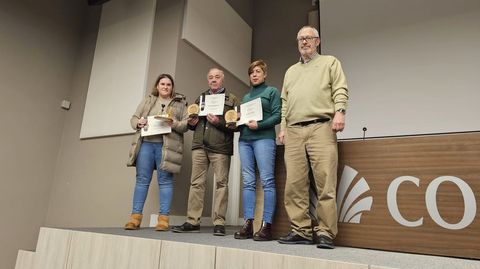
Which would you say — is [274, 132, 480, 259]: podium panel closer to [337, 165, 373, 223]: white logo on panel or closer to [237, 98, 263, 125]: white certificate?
[337, 165, 373, 223]: white logo on panel

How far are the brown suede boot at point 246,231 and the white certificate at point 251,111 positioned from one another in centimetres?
65

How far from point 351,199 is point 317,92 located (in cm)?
64

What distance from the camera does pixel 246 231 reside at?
6.46 ft

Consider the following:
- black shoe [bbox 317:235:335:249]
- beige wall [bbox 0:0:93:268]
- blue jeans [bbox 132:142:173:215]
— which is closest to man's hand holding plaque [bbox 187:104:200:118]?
blue jeans [bbox 132:142:173:215]

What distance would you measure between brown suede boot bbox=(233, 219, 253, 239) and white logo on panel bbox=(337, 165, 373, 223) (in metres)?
0.55

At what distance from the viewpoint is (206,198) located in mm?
3289

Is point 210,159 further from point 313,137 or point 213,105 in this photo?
point 313,137

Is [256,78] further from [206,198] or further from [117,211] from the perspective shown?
[117,211]

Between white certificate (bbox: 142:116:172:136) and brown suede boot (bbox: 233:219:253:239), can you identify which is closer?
brown suede boot (bbox: 233:219:253:239)

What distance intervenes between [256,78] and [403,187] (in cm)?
112

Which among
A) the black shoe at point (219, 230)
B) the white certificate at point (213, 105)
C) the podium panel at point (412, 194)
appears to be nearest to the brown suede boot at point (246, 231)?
the black shoe at point (219, 230)

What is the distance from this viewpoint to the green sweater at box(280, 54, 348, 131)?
1792 mm

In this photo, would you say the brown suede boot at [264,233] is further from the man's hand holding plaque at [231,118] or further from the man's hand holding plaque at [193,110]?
the man's hand holding plaque at [193,110]

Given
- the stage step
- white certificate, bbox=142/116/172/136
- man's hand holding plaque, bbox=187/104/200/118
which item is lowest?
the stage step
